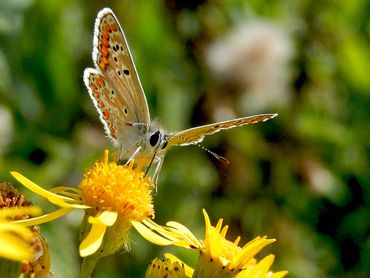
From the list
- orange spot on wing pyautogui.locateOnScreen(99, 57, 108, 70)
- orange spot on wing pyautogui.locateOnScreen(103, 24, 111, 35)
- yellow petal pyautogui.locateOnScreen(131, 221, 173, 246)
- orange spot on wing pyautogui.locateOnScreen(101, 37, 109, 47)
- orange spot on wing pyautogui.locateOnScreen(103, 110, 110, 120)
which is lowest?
yellow petal pyautogui.locateOnScreen(131, 221, 173, 246)

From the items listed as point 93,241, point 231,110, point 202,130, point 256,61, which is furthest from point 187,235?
point 256,61

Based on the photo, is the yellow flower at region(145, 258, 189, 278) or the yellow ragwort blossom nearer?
the yellow ragwort blossom

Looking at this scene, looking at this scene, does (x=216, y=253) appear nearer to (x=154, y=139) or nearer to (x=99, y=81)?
(x=154, y=139)

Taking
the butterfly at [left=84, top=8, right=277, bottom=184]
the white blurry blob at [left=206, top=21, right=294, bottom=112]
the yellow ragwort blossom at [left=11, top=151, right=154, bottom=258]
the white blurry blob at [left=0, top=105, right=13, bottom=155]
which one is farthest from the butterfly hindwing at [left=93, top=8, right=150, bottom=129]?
the white blurry blob at [left=206, top=21, right=294, bottom=112]

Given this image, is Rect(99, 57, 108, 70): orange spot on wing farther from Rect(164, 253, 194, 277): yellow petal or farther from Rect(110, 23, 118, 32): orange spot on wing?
Rect(164, 253, 194, 277): yellow petal

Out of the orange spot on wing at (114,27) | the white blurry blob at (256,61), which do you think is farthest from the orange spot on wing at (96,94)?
the white blurry blob at (256,61)

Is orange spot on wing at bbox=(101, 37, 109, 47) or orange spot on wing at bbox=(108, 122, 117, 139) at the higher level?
orange spot on wing at bbox=(101, 37, 109, 47)

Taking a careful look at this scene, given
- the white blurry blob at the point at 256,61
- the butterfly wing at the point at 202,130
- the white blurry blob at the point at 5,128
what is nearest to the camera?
the butterfly wing at the point at 202,130

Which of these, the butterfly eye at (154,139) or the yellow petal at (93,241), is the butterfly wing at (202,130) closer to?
the butterfly eye at (154,139)
